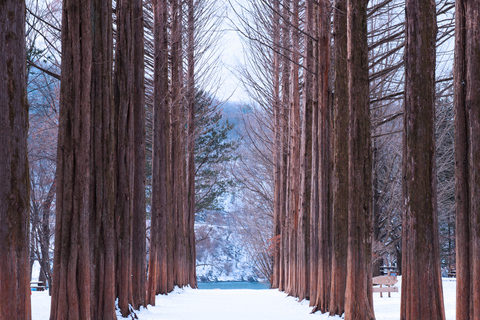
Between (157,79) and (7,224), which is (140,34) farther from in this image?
(7,224)

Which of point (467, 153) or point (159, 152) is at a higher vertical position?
point (159, 152)

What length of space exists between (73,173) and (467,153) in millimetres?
4768

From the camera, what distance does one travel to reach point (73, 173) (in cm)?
599

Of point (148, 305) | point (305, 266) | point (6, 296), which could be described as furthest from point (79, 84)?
point (305, 266)

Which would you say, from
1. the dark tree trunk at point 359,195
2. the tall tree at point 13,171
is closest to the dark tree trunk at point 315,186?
the dark tree trunk at point 359,195

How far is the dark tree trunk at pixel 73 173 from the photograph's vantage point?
19.4 feet

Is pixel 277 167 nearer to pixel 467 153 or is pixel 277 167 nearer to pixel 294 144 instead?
pixel 294 144

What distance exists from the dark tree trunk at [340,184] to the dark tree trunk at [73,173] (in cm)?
470

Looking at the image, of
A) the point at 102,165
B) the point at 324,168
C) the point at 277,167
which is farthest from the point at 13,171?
the point at 277,167

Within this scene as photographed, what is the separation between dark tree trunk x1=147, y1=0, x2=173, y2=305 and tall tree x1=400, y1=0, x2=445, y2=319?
24.0ft

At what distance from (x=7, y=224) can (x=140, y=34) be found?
6.36 m

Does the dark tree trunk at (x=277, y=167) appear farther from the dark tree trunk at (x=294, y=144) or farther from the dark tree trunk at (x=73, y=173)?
the dark tree trunk at (x=73, y=173)

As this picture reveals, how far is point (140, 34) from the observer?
10172 millimetres

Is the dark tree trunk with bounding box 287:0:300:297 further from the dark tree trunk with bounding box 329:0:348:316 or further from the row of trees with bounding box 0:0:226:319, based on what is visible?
the dark tree trunk with bounding box 329:0:348:316
